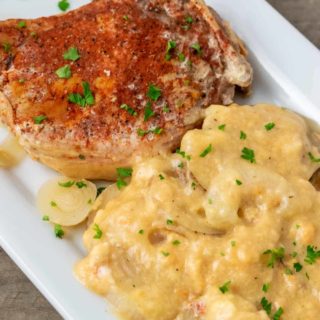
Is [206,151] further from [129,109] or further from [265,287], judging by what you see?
[265,287]

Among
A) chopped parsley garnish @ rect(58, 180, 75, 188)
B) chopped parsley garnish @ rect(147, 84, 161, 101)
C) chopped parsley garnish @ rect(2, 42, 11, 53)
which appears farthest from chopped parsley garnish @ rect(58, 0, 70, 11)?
chopped parsley garnish @ rect(58, 180, 75, 188)

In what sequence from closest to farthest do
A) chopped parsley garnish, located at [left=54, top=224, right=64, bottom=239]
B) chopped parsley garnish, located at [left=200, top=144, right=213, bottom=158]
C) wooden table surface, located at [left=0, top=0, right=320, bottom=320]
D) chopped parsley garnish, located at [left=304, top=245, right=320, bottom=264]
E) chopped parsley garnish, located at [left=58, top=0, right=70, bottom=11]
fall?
chopped parsley garnish, located at [left=304, top=245, right=320, bottom=264]
chopped parsley garnish, located at [left=200, top=144, right=213, bottom=158]
chopped parsley garnish, located at [left=54, top=224, right=64, bottom=239]
wooden table surface, located at [left=0, top=0, right=320, bottom=320]
chopped parsley garnish, located at [left=58, top=0, right=70, bottom=11]

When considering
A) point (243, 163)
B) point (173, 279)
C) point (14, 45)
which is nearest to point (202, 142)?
point (243, 163)

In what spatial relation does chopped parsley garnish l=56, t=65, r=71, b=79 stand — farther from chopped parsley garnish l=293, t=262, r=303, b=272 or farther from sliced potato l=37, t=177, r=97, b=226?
chopped parsley garnish l=293, t=262, r=303, b=272

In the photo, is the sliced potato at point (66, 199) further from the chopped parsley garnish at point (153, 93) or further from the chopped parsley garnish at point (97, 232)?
the chopped parsley garnish at point (153, 93)

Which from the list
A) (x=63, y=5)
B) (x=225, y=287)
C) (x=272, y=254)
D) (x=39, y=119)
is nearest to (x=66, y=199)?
(x=39, y=119)

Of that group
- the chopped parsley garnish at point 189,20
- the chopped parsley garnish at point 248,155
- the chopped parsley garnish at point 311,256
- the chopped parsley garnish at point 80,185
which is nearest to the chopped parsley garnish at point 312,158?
the chopped parsley garnish at point 248,155
